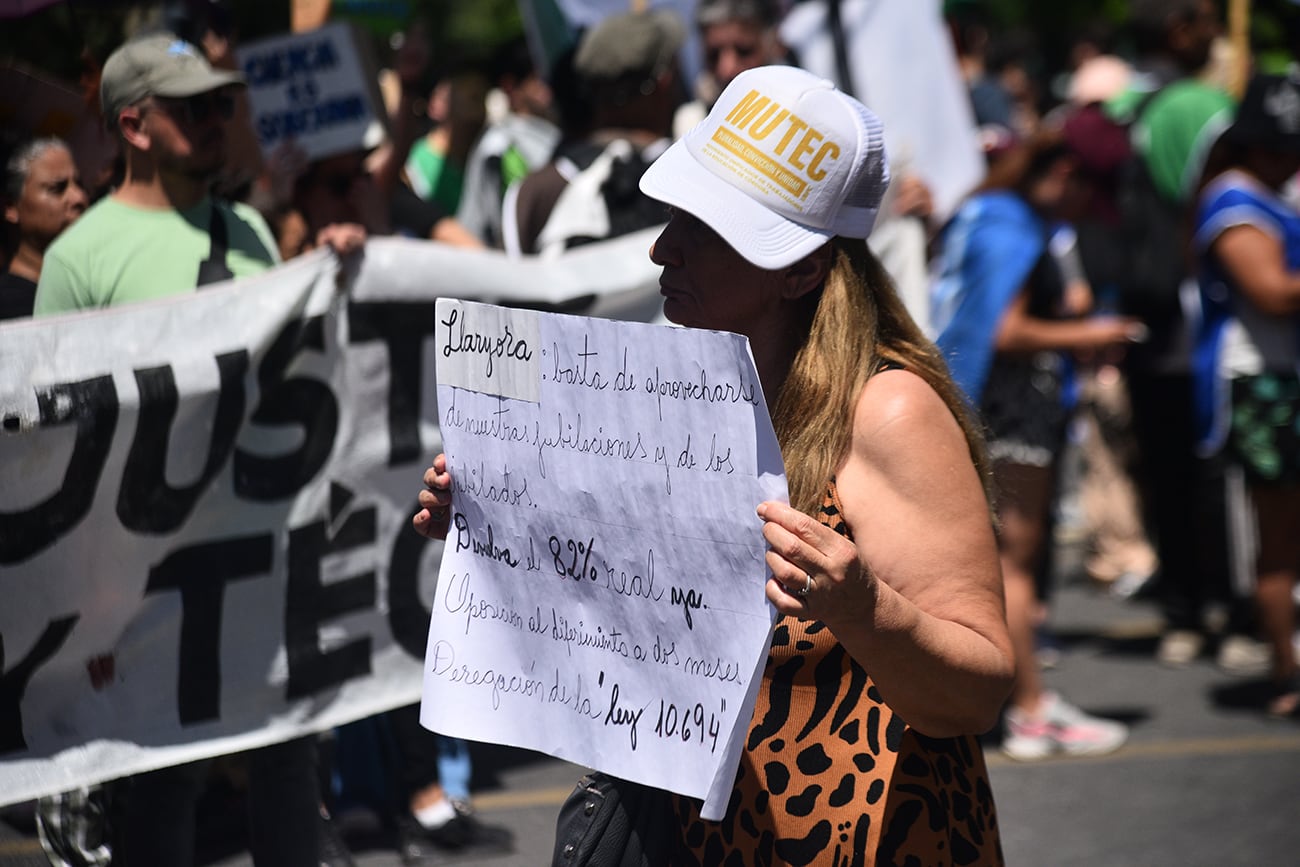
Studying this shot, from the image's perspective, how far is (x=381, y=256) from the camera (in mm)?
4211

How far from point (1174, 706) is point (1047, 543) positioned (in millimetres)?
818

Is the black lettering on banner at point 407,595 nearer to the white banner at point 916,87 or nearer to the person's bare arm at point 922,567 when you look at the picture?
the person's bare arm at point 922,567

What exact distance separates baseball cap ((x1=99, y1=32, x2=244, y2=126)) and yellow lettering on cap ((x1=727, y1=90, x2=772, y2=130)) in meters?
2.06

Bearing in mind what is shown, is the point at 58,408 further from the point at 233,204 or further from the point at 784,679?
the point at 784,679

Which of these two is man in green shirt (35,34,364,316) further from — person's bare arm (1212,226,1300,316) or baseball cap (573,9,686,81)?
person's bare arm (1212,226,1300,316)

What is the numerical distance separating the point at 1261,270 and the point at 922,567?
432 cm

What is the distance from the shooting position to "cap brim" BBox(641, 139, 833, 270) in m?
2.05

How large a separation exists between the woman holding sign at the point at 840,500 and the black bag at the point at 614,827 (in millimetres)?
60

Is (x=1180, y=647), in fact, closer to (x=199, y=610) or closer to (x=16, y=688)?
(x=199, y=610)

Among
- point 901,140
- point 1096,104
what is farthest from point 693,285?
point 1096,104

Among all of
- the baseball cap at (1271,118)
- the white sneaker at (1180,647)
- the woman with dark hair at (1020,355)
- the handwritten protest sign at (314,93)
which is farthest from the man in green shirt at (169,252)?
the white sneaker at (1180,647)

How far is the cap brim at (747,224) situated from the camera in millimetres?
2049

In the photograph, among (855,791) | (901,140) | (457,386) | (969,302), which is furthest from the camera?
(901,140)

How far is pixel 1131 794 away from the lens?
5105mm
